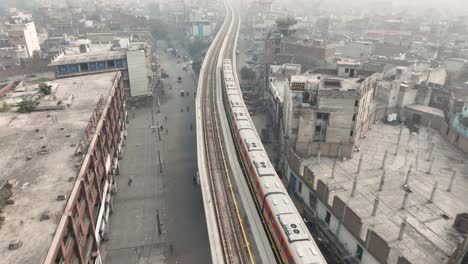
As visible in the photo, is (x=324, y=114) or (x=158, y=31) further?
(x=158, y=31)

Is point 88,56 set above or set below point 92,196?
above

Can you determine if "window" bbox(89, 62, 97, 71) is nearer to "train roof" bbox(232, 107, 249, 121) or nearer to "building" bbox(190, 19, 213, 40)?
"train roof" bbox(232, 107, 249, 121)

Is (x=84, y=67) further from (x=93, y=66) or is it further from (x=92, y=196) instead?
(x=92, y=196)

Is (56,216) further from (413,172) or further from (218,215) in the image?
(413,172)

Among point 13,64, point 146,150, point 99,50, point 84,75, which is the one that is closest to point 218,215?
point 146,150

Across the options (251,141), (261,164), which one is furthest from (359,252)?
(251,141)

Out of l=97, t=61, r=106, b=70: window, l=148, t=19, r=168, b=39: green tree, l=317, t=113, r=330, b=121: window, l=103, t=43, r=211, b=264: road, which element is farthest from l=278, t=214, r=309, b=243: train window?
l=148, t=19, r=168, b=39: green tree

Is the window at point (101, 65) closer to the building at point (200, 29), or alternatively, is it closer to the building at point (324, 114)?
the building at point (324, 114)
